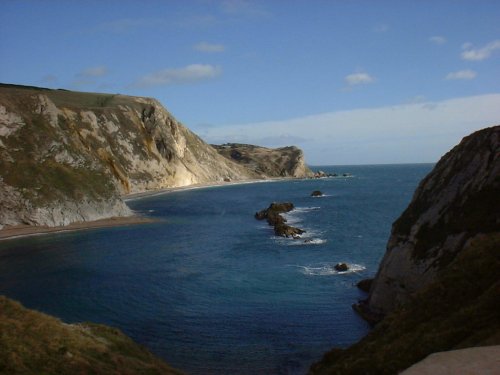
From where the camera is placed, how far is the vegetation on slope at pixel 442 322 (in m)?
15.4

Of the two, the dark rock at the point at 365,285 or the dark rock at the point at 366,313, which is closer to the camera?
the dark rock at the point at 366,313

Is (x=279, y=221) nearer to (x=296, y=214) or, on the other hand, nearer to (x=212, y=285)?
(x=296, y=214)

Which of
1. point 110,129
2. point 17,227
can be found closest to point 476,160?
point 17,227

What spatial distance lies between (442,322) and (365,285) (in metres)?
26.1

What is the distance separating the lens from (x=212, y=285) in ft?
152

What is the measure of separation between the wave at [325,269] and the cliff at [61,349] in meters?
25.5

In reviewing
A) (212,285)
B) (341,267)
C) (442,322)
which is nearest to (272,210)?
(341,267)

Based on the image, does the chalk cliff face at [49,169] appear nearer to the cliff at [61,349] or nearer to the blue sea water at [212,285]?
the blue sea water at [212,285]

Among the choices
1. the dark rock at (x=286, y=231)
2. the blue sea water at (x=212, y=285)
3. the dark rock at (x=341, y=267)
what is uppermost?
the dark rock at (x=286, y=231)

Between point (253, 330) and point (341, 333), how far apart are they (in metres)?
6.47

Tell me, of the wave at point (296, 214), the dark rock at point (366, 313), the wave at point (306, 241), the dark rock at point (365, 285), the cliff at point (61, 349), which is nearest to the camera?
the cliff at point (61, 349)

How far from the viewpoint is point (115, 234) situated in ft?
262

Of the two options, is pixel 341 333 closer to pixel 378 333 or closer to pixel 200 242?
pixel 378 333

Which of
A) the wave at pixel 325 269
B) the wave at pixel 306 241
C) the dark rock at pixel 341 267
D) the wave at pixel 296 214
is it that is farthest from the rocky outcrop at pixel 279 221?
the dark rock at pixel 341 267
